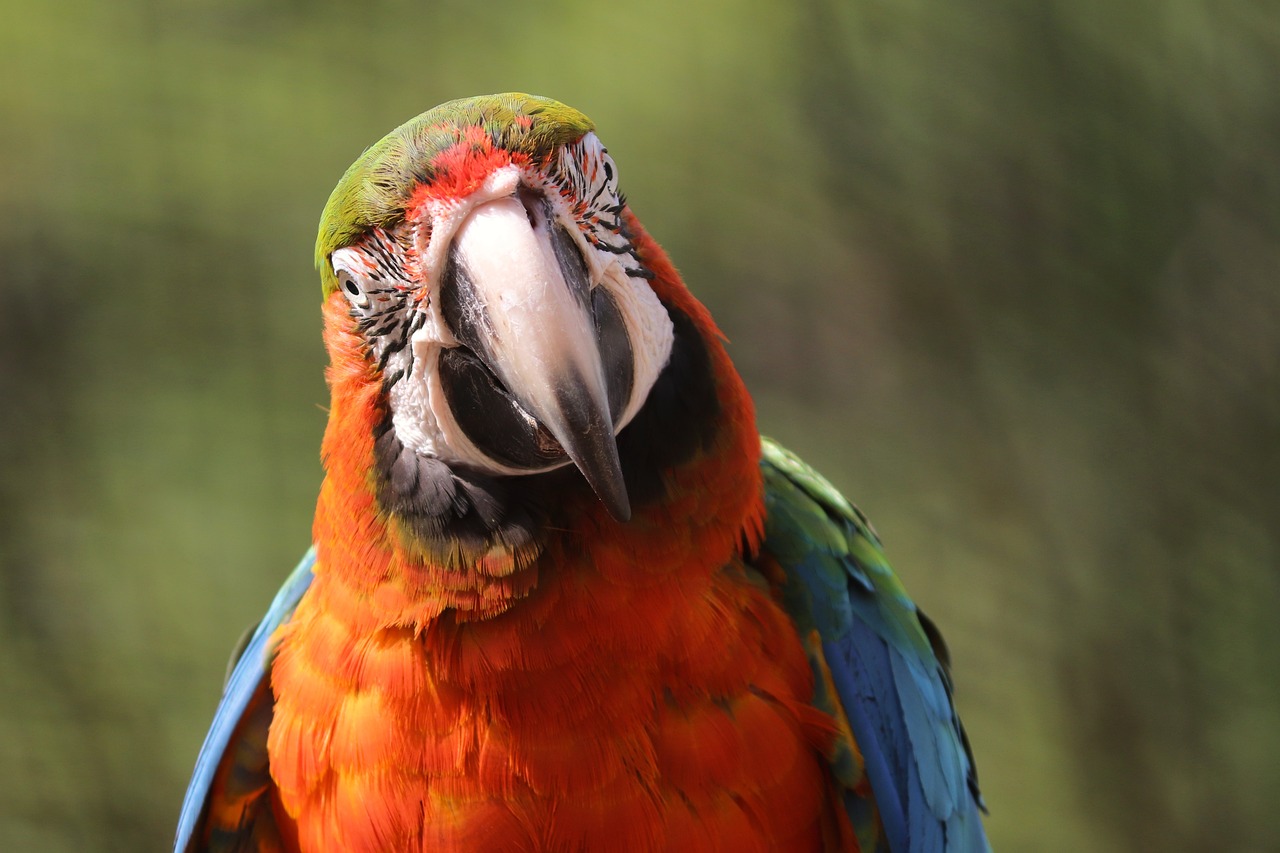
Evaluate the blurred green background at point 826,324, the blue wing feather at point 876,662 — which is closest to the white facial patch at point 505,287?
Answer: the blue wing feather at point 876,662

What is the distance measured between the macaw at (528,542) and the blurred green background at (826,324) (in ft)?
7.12

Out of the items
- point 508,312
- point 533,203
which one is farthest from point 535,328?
point 533,203

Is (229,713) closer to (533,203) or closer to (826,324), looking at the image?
(533,203)

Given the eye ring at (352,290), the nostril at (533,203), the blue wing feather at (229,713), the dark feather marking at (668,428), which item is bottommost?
the blue wing feather at (229,713)

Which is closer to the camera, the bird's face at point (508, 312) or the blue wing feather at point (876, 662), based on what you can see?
→ the bird's face at point (508, 312)

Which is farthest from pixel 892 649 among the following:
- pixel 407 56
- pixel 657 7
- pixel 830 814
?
pixel 407 56

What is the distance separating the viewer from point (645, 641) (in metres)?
1.05

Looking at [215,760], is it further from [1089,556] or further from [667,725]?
[1089,556]

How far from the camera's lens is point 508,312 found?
2.87 feet

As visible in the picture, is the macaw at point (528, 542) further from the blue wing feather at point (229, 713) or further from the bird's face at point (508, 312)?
the blue wing feather at point (229, 713)

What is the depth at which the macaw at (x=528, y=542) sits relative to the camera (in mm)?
916

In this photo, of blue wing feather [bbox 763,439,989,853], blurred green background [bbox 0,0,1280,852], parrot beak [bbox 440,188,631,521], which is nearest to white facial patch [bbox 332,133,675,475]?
parrot beak [bbox 440,188,631,521]

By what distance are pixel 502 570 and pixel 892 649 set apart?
2.01ft

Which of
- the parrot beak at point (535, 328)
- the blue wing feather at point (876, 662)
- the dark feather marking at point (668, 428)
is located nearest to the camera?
the parrot beak at point (535, 328)
